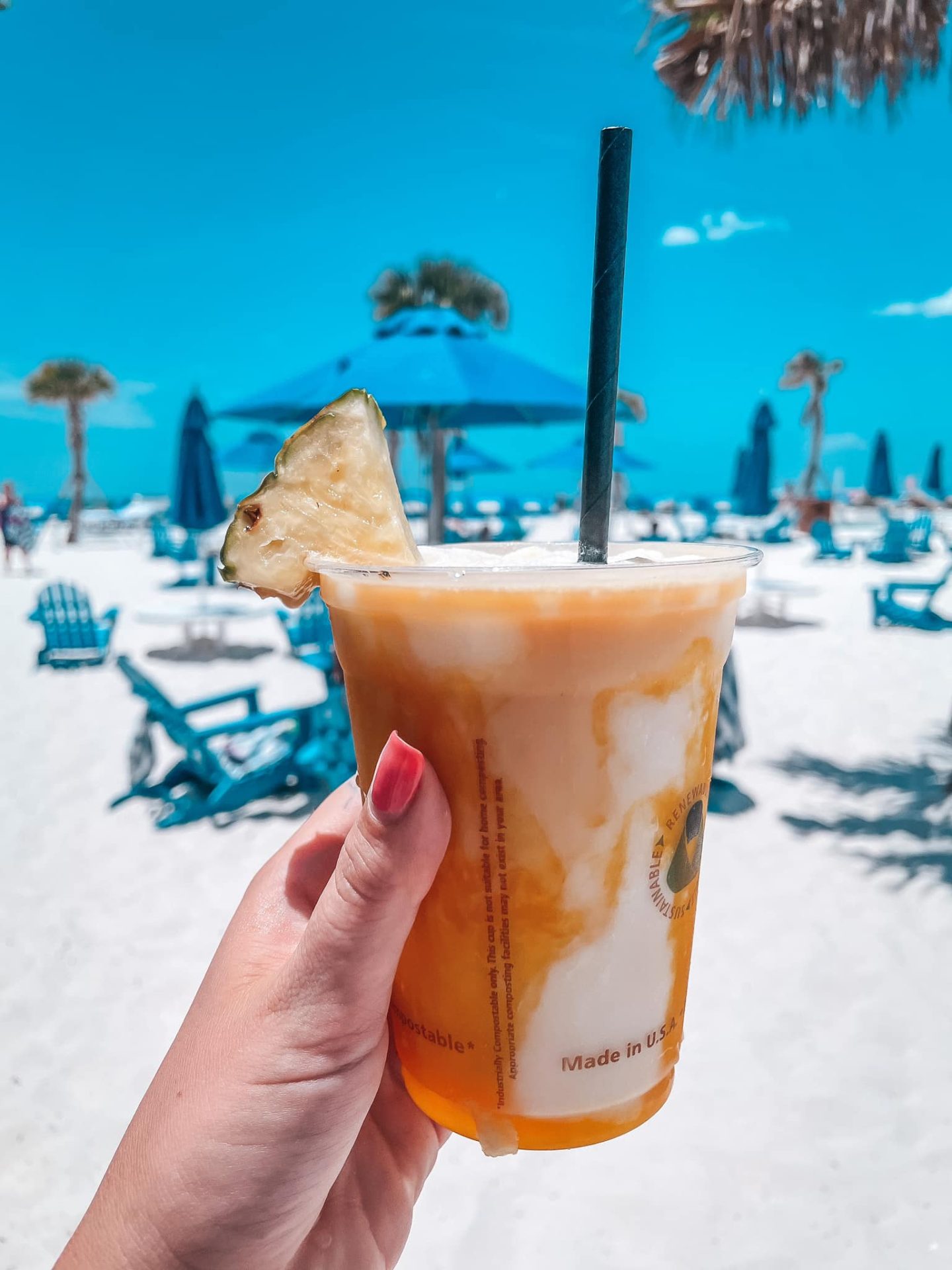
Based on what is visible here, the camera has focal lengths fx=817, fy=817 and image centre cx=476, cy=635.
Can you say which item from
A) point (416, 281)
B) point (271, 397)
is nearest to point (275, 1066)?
point (271, 397)

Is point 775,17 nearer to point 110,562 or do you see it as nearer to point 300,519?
point 300,519

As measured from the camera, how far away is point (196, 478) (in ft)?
38.5

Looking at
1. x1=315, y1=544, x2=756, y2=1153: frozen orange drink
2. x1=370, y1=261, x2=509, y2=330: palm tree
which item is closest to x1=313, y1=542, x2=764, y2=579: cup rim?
x1=315, y1=544, x2=756, y2=1153: frozen orange drink

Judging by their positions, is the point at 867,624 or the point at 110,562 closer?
the point at 867,624

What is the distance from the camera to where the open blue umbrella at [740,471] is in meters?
19.0

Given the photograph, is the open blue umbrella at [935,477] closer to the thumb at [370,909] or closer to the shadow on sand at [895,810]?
the shadow on sand at [895,810]

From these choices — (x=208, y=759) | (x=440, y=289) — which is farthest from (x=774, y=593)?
(x=440, y=289)

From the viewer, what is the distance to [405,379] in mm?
6016

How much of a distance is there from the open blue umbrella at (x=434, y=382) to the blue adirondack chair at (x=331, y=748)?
6.86 feet

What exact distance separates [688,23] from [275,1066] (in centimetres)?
707

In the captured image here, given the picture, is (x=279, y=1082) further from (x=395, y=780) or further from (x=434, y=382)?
(x=434, y=382)

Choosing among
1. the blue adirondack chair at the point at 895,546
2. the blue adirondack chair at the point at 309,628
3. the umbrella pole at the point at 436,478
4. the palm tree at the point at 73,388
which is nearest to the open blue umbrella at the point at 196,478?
the blue adirondack chair at the point at 309,628

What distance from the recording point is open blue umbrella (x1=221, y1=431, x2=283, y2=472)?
13.3 metres

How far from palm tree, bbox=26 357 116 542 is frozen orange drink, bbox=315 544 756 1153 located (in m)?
27.6
